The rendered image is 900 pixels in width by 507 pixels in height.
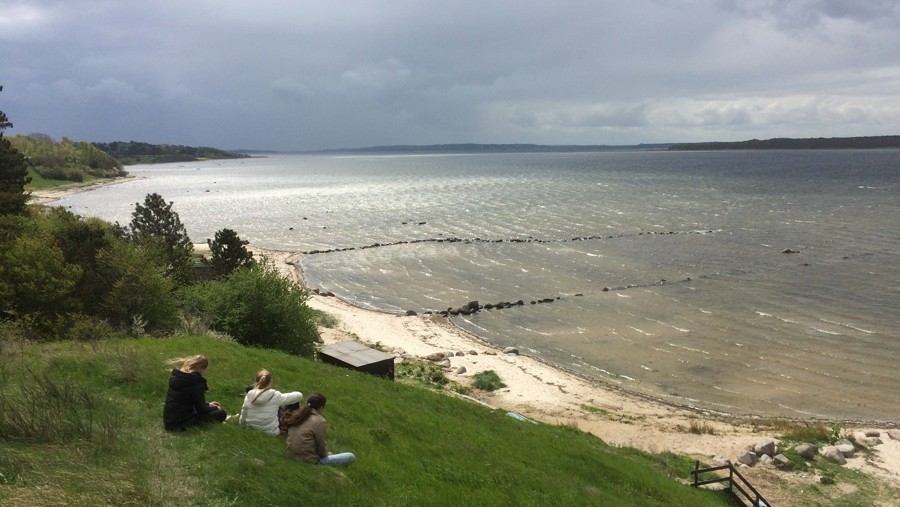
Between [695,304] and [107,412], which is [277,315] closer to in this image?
[107,412]

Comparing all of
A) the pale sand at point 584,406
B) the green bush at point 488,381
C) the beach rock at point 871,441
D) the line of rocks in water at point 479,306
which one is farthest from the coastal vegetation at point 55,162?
the beach rock at point 871,441

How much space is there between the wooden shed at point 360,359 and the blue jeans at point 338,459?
11.5m

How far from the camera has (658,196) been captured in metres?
118

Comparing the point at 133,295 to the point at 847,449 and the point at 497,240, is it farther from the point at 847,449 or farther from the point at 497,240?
the point at 497,240

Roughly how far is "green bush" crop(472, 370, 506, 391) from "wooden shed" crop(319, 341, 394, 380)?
26.1 ft

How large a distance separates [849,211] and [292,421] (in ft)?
330

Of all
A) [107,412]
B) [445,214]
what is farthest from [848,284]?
[445,214]

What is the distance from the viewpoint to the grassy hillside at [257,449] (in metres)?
7.92

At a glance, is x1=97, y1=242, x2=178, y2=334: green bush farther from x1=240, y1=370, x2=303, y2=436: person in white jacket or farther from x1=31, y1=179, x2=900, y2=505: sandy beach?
x1=240, y1=370, x2=303, y2=436: person in white jacket

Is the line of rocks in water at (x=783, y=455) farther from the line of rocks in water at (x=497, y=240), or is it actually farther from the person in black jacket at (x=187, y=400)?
the line of rocks in water at (x=497, y=240)

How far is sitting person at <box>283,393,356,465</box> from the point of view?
1005 cm

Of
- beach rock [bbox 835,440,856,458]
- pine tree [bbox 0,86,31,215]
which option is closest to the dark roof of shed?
beach rock [bbox 835,440,856,458]

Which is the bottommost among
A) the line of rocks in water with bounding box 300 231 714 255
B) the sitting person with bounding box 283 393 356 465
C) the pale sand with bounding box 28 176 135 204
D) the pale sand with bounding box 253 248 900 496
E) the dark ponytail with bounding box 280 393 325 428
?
the pale sand with bounding box 253 248 900 496

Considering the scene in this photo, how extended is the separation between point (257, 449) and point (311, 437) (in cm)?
96
